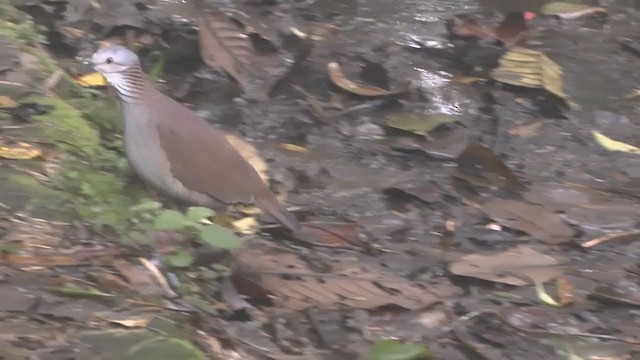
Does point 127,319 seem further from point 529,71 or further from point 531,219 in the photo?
point 529,71

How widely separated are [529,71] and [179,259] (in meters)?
2.65

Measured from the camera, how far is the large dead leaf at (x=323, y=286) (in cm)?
312

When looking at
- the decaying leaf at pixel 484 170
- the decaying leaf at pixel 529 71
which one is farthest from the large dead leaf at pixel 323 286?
the decaying leaf at pixel 529 71

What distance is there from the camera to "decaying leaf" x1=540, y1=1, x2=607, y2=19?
6.18 metres

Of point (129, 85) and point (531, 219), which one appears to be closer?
point (129, 85)

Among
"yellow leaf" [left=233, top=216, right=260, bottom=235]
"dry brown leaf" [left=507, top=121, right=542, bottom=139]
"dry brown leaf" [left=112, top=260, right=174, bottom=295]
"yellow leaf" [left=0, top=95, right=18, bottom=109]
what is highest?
"yellow leaf" [left=0, top=95, right=18, bottom=109]

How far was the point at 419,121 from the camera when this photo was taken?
15.1ft

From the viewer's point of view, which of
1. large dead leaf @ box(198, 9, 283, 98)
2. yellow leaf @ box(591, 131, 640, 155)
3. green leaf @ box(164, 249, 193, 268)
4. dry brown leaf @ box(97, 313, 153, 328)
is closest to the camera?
dry brown leaf @ box(97, 313, 153, 328)

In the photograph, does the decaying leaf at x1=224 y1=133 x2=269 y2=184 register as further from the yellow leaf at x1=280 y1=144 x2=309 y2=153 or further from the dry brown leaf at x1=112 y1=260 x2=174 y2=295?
the dry brown leaf at x1=112 y1=260 x2=174 y2=295

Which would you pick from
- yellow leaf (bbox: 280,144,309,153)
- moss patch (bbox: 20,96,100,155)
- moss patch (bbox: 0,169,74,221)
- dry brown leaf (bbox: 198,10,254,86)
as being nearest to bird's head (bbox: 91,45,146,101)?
moss patch (bbox: 20,96,100,155)

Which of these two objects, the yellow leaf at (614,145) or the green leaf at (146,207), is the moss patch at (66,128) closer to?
the green leaf at (146,207)

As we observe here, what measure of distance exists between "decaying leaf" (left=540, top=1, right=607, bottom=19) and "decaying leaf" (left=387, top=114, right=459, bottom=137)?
1.83m

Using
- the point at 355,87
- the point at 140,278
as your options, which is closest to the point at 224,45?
the point at 355,87

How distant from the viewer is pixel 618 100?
5.07 m
